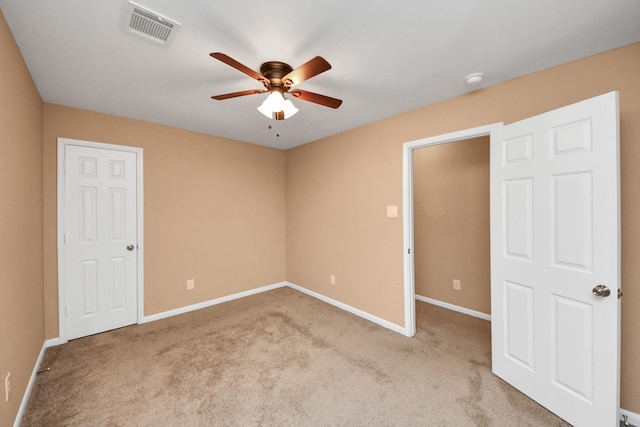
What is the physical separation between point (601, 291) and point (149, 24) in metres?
3.07

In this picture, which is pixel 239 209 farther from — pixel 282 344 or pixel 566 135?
pixel 566 135

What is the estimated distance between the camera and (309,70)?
1.53 m

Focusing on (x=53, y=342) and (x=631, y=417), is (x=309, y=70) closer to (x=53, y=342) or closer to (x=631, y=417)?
(x=631, y=417)

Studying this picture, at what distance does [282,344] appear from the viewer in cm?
262

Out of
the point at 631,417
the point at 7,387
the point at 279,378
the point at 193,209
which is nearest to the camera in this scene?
the point at 7,387

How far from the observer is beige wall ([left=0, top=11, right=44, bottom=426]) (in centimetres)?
149

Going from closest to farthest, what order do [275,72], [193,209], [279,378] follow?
[275,72] → [279,378] → [193,209]

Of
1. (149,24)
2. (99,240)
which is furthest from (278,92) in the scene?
(99,240)

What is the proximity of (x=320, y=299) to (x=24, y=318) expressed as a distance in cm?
301

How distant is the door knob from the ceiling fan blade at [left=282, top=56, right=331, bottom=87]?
6.66ft

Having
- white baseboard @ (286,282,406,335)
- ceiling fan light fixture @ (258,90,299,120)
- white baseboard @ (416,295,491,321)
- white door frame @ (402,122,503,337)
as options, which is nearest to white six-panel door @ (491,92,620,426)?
white door frame @ (402,122,503,337)

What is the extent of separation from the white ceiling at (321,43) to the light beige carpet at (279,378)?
2.46 m

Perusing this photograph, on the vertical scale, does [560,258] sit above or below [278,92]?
below

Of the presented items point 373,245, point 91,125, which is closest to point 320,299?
point 373,245
